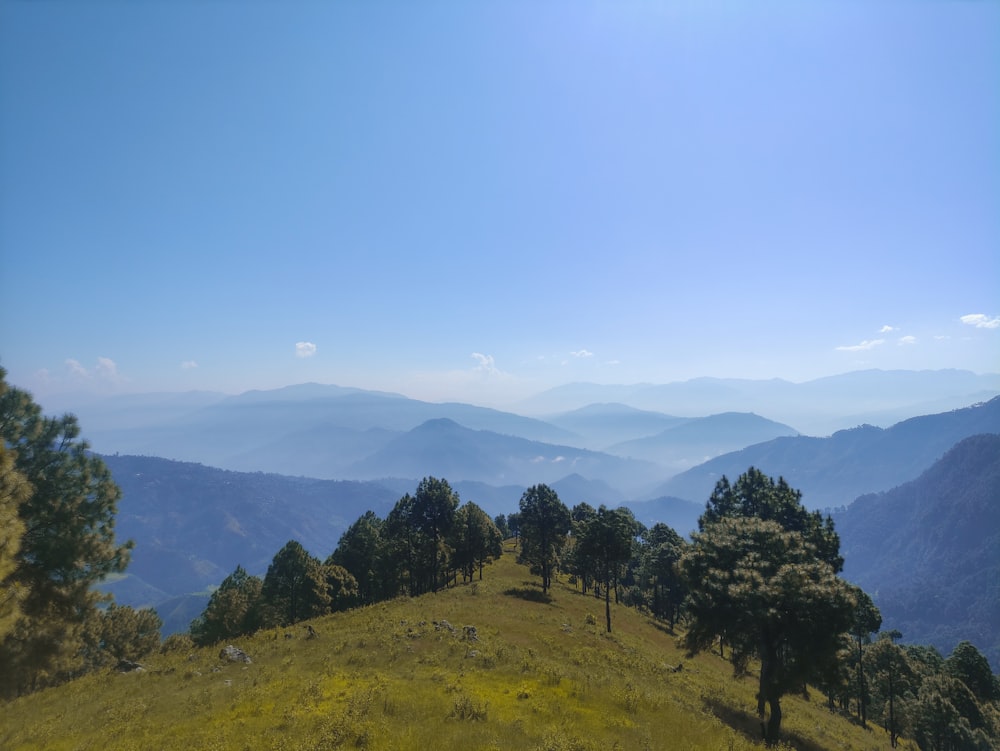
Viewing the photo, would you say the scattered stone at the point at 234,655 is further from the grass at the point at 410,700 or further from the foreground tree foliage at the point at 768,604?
the foreground tree foliage at the point at 768,604

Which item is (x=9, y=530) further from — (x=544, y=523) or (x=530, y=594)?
(x=544, y=523)

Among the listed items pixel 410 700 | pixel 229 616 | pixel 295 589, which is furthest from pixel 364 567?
pixel 410 700

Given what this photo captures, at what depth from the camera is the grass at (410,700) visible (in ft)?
56.6

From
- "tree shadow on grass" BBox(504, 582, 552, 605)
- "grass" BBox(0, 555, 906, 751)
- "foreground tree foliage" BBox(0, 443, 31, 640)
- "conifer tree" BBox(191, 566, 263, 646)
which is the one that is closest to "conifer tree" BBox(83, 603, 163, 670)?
"conifer tree" BBox(191, 566, 263, 646)

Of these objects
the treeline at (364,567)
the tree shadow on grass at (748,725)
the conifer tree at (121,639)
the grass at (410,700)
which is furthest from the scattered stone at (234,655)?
the conifer tree at (121,639)

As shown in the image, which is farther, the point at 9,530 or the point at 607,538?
the point at 607,538

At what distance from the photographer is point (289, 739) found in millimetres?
16594

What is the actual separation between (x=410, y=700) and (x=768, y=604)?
20565 mm

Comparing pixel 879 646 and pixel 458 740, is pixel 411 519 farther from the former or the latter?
pixel 879 646

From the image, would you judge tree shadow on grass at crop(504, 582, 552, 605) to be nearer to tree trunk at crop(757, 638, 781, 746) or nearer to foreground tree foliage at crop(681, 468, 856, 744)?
foreground tree foliage at crop(681, 468, 856, 744)

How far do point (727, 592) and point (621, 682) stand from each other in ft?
28.2

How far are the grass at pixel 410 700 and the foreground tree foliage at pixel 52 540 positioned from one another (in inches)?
113

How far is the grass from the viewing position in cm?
1725

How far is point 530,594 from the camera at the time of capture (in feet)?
197
